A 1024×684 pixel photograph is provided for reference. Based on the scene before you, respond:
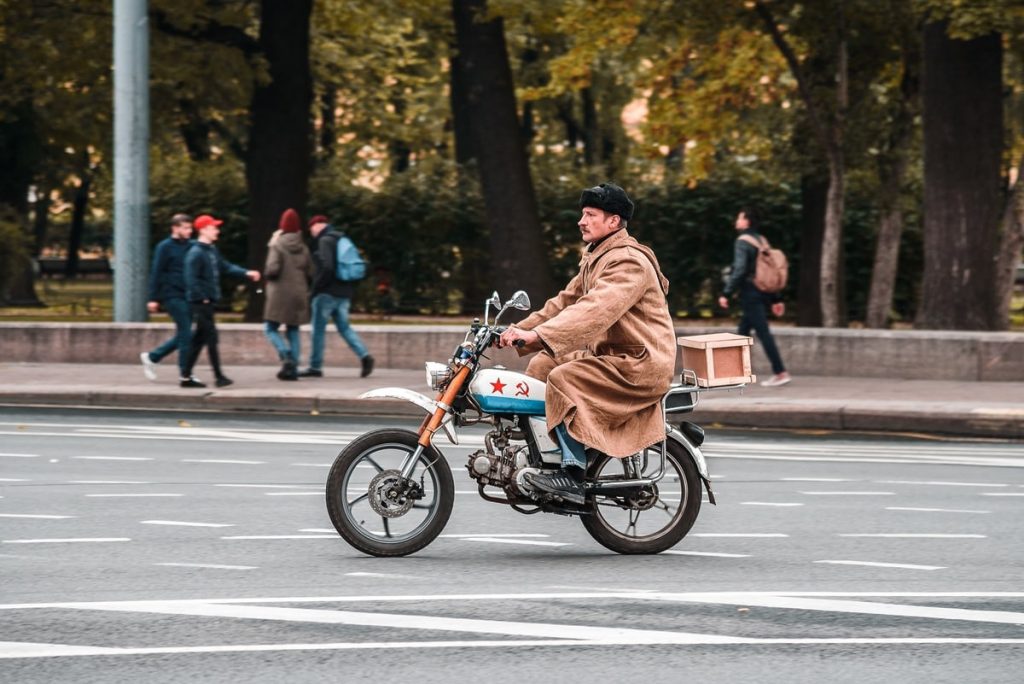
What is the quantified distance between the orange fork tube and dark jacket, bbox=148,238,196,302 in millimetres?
9470

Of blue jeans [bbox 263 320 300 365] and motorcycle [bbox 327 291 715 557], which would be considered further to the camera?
blue jeans [bbox 263 320 300 365]

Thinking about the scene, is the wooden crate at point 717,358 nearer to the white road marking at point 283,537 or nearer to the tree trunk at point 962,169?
the white road marking at point 283,537

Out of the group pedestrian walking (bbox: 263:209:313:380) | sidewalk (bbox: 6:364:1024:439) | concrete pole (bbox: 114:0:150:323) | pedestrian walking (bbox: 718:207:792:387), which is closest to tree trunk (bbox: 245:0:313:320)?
concrete pole (bbox: 114:0:150:323)

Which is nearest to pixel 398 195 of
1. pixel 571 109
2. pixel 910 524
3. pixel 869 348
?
pixel 869 348

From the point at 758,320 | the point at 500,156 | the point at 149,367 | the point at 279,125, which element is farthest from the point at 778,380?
the point at 279,125

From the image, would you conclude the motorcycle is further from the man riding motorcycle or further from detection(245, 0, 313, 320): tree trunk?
detection(245, 0, 313, 320): tree trunk

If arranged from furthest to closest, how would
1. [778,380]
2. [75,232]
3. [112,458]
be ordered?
[75,232]
[778,380]
[112,458]

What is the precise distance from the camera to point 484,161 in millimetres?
22156

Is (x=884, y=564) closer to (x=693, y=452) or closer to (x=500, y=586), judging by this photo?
(x=693, y=452)

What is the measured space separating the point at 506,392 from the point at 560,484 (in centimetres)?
48

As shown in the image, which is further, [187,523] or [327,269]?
[327,269]

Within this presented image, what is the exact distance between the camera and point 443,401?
768 cm

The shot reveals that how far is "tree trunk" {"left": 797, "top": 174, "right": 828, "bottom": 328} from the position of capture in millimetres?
26141

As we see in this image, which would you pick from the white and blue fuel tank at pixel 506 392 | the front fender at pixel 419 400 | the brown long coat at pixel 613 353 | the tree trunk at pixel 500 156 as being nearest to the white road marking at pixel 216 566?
the front fender at pixel 419 400
